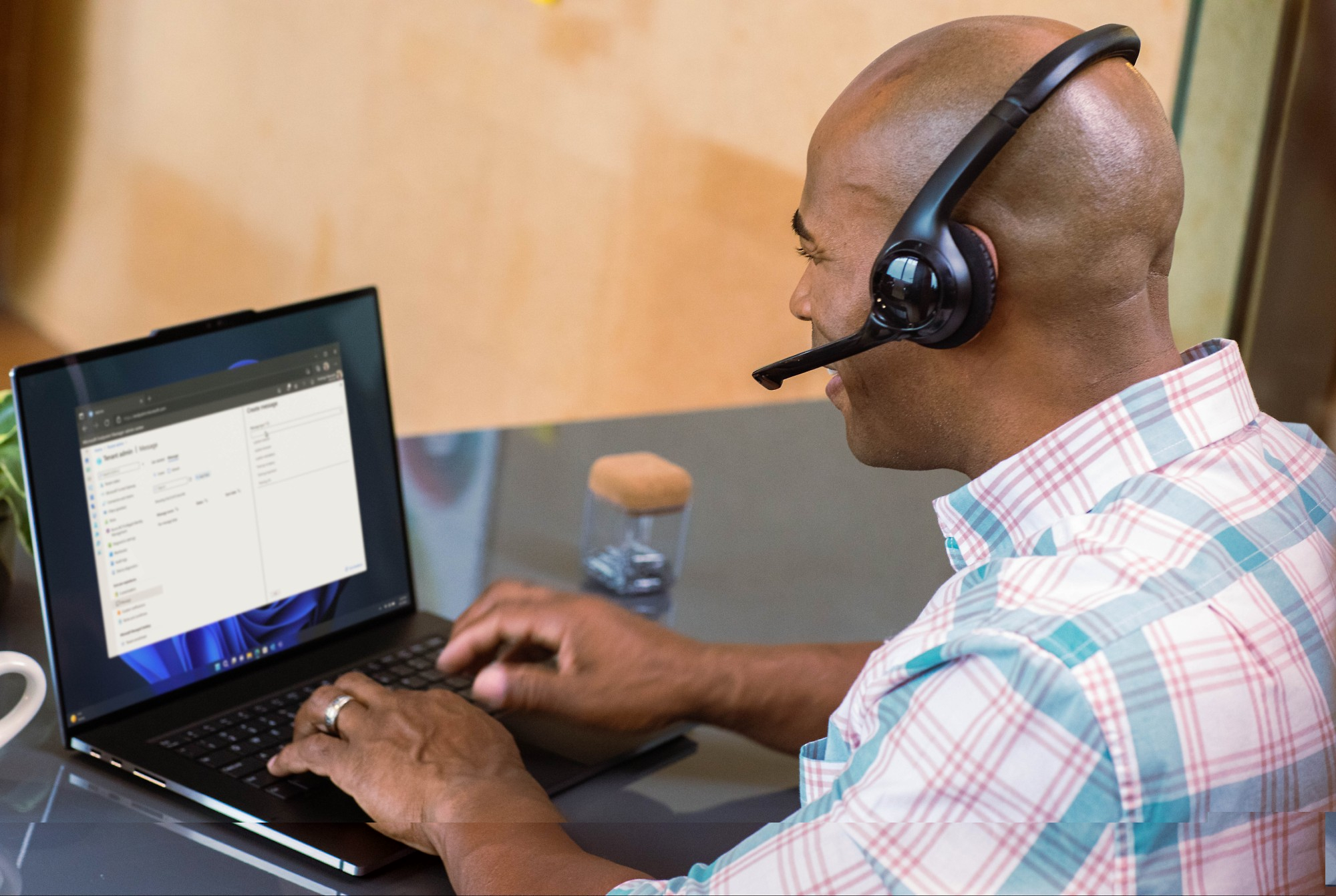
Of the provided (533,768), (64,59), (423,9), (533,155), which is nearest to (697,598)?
(533,768)

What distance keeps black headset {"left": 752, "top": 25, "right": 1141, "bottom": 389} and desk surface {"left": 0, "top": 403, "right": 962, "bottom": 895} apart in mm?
399

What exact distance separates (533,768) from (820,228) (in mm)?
447

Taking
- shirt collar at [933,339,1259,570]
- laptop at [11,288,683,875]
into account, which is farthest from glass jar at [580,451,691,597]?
shirt collar at [933,339,1259,570]

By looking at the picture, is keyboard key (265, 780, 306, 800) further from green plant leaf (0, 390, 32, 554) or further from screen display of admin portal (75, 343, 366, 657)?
green plant leaf (0, 390, 32, 554)

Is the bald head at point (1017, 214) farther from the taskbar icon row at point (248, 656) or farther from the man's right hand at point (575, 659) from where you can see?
the taskbar icon row at point (248, 656)

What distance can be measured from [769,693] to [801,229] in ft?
1.35

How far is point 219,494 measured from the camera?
40.4 inches

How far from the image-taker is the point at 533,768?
38.7 inches

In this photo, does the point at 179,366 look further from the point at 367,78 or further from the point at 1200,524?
the point at 367,78

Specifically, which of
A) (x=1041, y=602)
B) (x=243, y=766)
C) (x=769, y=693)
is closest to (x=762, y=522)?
(x=769, y=693)

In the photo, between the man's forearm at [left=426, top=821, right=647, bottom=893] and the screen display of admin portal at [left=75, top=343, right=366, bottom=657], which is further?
the screen display of admin portal at [left=75, top=343, right=366, bottom=657]

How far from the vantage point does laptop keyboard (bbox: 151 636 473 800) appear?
922 millimetres

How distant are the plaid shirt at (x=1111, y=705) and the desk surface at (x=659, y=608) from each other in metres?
0.22

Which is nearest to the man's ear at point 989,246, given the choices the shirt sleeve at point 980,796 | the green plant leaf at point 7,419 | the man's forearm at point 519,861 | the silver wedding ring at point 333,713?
the shirt sleeve at point 980,796
